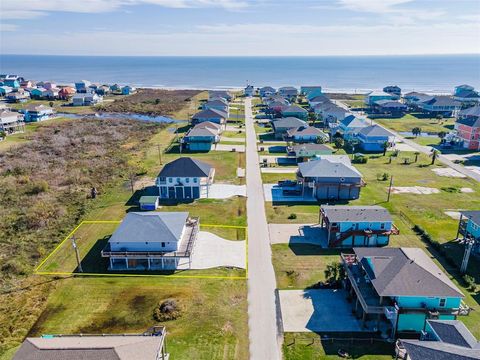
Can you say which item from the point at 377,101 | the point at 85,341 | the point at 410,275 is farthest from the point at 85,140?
the point at 377,101

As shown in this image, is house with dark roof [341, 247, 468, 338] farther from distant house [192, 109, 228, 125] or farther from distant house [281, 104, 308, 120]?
distant house [281, 104, 308, 120]

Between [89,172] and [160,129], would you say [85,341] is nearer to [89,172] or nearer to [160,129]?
[89,172]

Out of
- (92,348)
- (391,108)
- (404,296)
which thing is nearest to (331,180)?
(404,296)

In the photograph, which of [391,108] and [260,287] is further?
[391,108]

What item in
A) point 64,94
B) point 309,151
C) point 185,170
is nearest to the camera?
point 185,170

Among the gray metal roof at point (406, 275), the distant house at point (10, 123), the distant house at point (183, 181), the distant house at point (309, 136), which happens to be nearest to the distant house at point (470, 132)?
the distant house at point (309, 136)

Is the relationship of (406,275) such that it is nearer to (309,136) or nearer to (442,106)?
(309,136)

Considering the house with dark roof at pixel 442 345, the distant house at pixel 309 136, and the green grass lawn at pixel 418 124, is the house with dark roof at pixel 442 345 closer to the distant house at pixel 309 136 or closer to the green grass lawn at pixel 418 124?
the distant house at pixel 309 136
